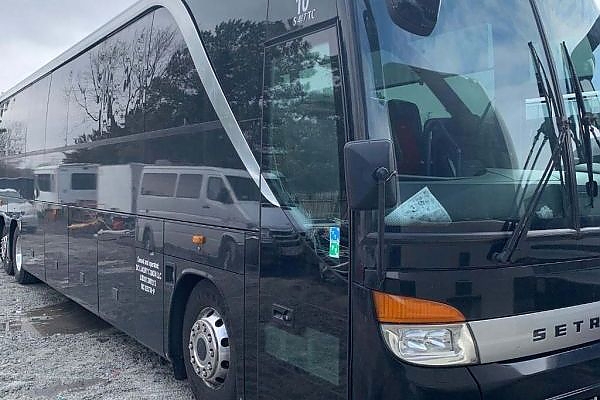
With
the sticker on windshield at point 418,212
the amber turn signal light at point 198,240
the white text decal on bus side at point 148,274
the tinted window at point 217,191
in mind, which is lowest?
the white text decal on bus side at point 148,274

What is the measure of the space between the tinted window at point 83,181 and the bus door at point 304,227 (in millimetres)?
3348

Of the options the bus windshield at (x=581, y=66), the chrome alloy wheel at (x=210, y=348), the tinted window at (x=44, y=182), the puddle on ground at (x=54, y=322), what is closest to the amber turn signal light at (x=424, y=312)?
the bus windshield at (x=581, y=66)

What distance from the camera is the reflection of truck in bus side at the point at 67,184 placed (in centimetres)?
635

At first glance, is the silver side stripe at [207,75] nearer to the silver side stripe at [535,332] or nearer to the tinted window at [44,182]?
the silver side stripe at [535,332]

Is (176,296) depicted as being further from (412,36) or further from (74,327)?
(74,327)

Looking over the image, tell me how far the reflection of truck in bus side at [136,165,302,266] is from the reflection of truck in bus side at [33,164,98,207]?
1.42 metres

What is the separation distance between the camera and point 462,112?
9.59ft

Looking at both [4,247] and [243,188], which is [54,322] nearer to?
[4,247]

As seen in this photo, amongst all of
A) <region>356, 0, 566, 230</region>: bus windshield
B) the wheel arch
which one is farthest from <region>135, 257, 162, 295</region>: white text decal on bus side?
<region>356, 0, 566, 230</region>: bus windshield

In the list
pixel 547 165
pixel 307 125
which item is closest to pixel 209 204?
pixel 307 125

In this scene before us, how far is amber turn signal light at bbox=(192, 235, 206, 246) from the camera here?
428 cm

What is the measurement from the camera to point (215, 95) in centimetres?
411

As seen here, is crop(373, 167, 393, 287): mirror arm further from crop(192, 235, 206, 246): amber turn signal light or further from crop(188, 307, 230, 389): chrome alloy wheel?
crop(192, 235, 206, 246): amber turn signal light

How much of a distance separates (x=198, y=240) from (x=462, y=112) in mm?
2216
